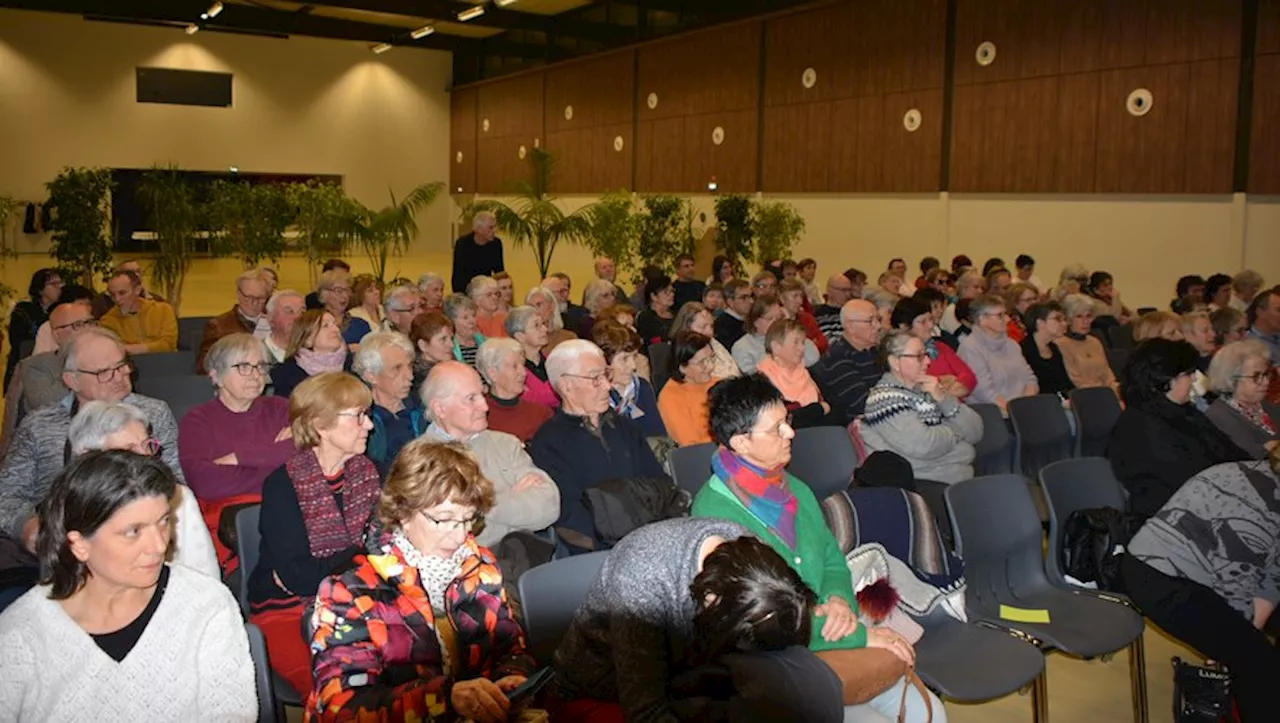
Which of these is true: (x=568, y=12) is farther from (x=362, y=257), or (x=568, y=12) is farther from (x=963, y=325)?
(x=963, y=325)

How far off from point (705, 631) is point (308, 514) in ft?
5.27

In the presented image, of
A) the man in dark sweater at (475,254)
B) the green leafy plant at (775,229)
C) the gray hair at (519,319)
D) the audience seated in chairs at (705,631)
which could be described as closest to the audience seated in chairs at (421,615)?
the audience seated in chairs at (705,631)

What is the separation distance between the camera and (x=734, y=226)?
16141 mm

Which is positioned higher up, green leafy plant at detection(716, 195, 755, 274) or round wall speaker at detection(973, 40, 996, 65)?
round wall speaker at detection(973, 40, 996, 65)

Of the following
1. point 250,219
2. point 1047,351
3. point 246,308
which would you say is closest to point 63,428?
point 246,308

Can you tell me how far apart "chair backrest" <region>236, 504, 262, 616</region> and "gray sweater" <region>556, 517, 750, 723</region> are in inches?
56.0

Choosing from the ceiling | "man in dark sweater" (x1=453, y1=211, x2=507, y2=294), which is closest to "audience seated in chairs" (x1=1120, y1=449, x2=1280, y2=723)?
"man in dark sweater" (x1=453, y1=211, x2=507, y2=294)

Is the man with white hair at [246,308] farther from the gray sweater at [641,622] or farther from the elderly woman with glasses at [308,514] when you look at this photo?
the gray sweater at [641,622]

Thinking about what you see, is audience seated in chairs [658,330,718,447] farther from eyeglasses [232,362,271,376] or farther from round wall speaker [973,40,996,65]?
round wall speaker [973,40,996,65]

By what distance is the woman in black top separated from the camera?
6969 millimetres

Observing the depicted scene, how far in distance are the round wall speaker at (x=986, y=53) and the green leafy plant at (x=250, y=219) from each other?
30.6 feet

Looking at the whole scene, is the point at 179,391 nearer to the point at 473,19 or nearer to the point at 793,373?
the point at 793,373

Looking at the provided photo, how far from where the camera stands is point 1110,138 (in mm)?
12852

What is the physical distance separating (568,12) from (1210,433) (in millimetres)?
21487
